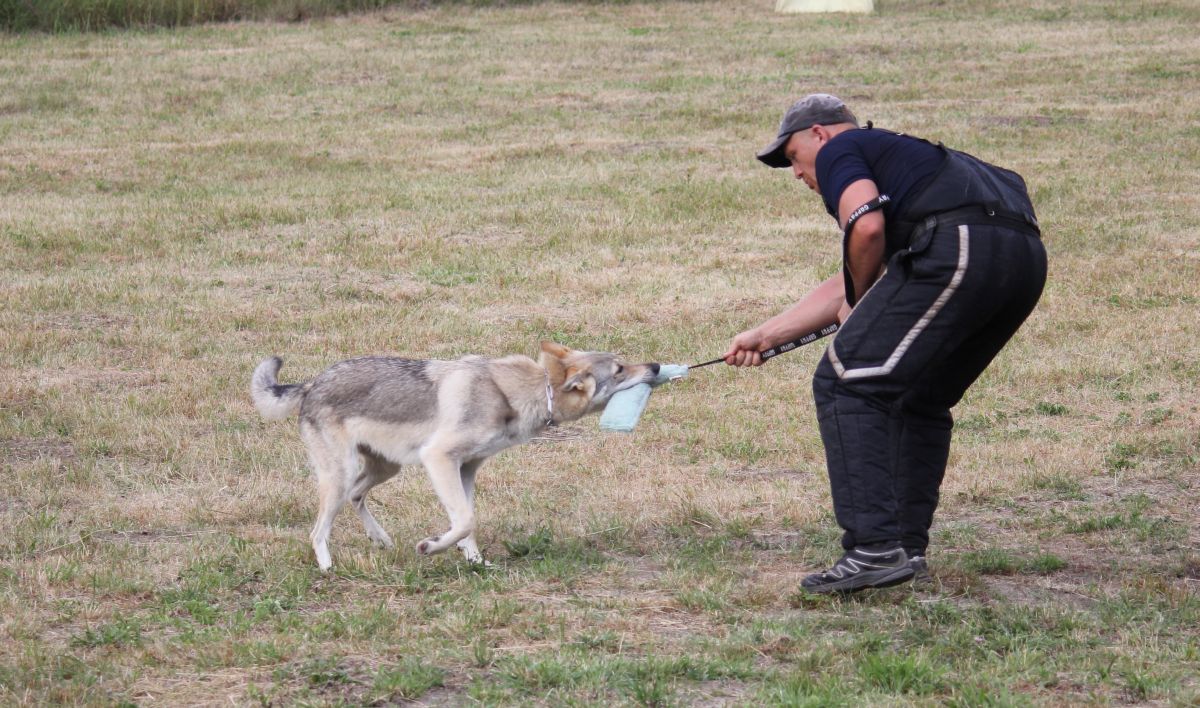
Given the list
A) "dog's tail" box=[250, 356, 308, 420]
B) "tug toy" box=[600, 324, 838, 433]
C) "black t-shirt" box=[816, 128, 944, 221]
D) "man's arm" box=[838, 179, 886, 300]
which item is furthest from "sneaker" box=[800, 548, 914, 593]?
"dog's tail" box=[250, 356, 308, 420]

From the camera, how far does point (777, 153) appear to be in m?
5.67

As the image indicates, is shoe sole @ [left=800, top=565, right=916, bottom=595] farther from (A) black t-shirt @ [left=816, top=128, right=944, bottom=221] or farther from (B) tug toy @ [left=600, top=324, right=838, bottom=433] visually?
(A) black t-shirt @ [left=816, top=128, right=944, bottom=221]

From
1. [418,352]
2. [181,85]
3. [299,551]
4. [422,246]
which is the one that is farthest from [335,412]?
[181,85]

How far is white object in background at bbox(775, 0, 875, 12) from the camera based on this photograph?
32.0 meters

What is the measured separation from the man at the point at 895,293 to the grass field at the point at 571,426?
50cm

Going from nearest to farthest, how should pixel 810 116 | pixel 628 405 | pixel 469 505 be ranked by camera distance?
1. pixel 810 116
2. pixel 469 505
3. pixel 628 405

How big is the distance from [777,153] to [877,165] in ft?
1.60

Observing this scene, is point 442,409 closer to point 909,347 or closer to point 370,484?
point 370,484

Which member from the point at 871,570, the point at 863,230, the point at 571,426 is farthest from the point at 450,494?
the point at 571,426

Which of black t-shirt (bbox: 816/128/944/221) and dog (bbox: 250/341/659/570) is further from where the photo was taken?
dog (bbox: 250/341/659/570)

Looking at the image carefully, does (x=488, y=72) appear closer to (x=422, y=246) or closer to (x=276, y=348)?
(x=422, y=246)

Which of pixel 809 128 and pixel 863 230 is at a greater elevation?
pixel 809 128

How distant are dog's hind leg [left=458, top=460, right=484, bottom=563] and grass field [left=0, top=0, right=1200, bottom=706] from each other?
0.76 ft

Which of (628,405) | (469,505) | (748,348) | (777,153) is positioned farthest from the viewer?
(628,405)
